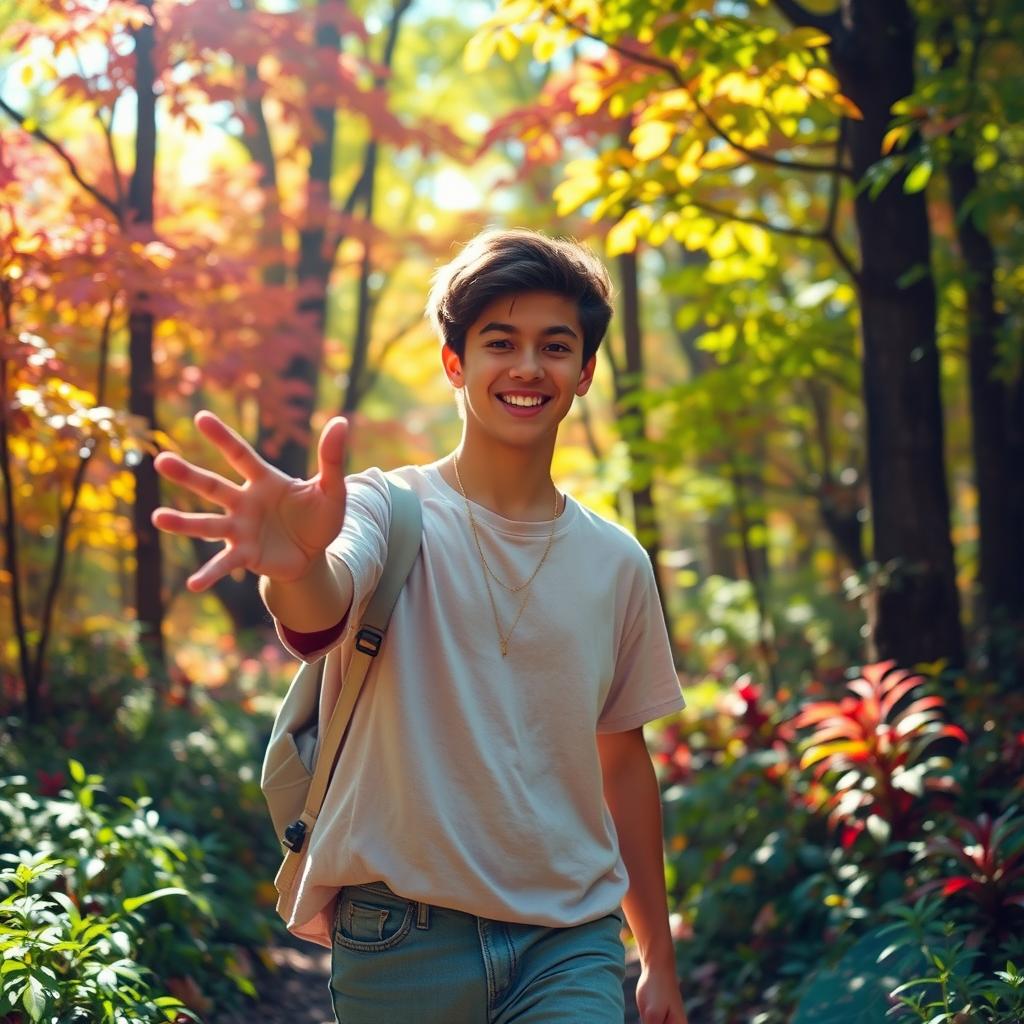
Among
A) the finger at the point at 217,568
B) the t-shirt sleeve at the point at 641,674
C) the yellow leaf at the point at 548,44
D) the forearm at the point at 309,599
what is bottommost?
the t-shirt sleeve at the point at 641,674

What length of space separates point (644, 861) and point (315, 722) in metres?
0.78

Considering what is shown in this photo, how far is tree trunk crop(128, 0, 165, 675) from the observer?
7145mm

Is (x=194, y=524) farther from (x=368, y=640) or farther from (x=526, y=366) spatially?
→ (x=526, y=366)

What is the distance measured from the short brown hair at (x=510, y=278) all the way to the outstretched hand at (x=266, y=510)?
2.34 ft

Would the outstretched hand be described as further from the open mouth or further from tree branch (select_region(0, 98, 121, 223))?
tree branch (select_region(0, 98, 121, 223))

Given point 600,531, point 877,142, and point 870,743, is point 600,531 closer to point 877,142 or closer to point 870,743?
point 870,743

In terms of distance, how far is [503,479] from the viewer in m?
2.62

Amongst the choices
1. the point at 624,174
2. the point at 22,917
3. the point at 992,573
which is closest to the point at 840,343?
the point at 992,573

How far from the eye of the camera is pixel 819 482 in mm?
10352

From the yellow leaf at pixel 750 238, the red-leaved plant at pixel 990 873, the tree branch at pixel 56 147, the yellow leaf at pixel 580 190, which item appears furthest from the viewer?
the tree branch at pixel 56 147

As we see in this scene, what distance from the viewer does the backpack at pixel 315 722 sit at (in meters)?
2.37

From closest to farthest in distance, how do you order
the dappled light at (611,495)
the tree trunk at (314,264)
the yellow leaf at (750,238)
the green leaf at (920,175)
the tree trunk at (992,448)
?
1. the dappled light at (611,495)
2. the green leaf at (920,175)
3. the yellow leaf at (750,238)
4. the tree trunk at (992,448)
5. the tree trunk at (314,264)

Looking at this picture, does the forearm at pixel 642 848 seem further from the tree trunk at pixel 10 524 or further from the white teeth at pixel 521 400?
the tree trunk at pixel 10 524

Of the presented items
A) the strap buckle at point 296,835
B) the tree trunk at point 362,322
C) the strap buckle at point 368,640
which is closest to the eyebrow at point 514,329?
the strap buckle at point 368,640
